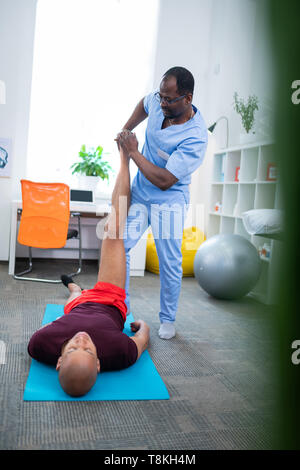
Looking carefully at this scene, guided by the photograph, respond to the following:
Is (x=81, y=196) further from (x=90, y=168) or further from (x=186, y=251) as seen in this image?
(x=186, y=251)

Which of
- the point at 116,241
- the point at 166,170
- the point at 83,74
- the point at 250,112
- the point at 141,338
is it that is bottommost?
the point at 141,338

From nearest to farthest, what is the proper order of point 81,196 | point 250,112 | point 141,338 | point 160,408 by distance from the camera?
point 250,112
point 160,408
point 141,338
point 81,196

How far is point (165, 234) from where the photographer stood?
2.07 meters

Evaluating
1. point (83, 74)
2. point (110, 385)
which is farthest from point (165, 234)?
point (83, 74)

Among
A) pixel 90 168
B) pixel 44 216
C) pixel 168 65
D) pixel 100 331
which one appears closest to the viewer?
pixel 100 331

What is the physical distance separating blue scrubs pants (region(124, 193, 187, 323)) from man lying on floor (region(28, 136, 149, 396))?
117mm

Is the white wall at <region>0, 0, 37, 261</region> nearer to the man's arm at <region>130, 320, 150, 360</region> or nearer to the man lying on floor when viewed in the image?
the man lying on floor

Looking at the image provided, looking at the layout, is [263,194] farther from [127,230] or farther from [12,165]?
[12,165]

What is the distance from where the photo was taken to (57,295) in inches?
110

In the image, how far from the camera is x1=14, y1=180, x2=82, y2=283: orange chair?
310 centimetres

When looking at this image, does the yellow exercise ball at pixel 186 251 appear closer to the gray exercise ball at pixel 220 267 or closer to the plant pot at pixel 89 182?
the gray exercise ball at pixel 220 267

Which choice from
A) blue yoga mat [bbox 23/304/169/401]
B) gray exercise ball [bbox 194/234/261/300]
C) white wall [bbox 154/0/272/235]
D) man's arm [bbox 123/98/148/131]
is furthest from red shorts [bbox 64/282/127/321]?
white wall [bbox 154/0/272/235]

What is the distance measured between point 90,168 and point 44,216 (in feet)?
3.85

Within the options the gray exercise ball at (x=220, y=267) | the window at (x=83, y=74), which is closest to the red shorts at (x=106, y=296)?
the gray exercise ball at (x=220, y=267)
